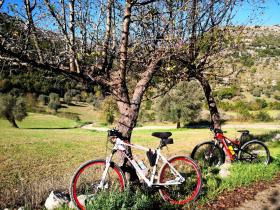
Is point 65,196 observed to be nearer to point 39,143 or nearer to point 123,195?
point 123,195

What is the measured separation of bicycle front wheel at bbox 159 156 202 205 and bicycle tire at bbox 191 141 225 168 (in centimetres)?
234

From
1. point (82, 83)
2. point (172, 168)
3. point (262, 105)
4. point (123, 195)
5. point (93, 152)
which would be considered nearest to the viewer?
point (123, 195)

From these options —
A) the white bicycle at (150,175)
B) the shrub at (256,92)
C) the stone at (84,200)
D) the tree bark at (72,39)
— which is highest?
the shrub at (256,92)

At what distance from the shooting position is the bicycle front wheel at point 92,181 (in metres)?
5.24

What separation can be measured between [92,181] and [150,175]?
42.9 inches

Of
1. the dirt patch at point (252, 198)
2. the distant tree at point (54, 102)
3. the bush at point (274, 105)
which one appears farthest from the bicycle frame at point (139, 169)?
the distant tree at point (54, 102)

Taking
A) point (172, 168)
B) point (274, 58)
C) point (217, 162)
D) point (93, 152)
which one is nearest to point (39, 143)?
point (93, 152)

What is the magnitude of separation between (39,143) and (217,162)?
102ft

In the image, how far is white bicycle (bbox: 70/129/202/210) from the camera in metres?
5.46

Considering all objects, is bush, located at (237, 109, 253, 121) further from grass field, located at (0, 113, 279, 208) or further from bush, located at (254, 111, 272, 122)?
grass field, located at (0, 113, 279, 208)

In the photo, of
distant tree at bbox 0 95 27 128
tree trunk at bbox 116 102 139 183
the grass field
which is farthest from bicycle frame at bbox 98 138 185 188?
distant tree at bbox 0 95 27 128

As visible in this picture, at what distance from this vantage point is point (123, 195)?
4.94 metres

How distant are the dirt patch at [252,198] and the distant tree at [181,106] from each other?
4573 centimetres

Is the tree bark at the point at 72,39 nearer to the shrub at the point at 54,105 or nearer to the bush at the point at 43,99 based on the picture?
the shrub at the point at 54,105
